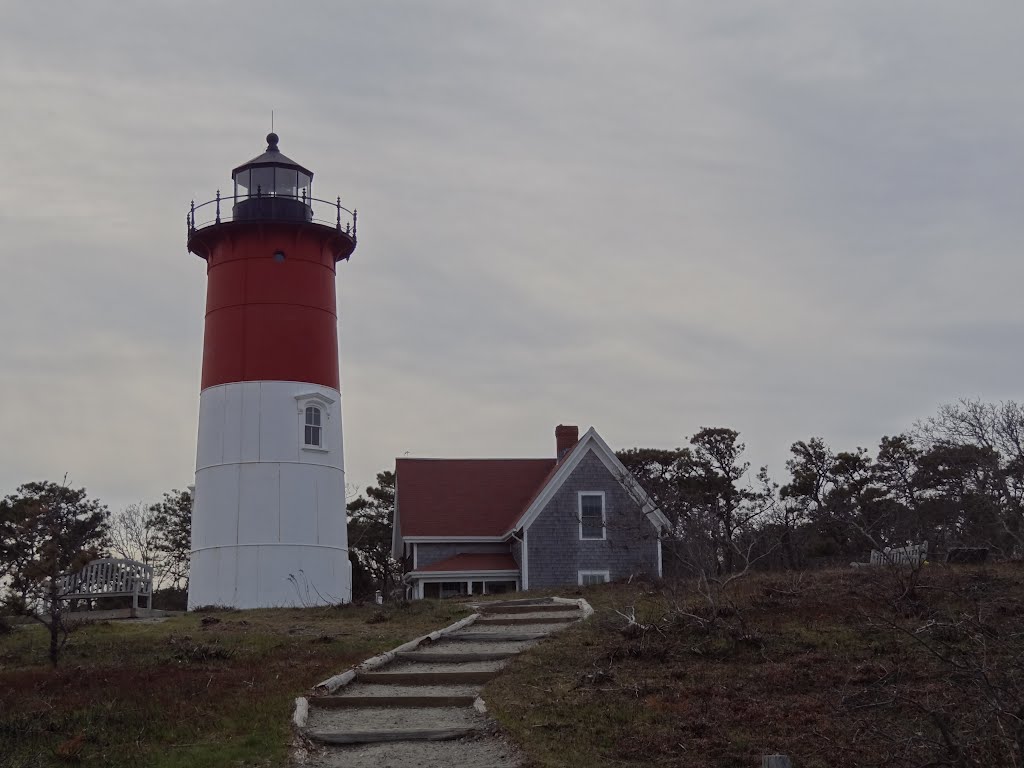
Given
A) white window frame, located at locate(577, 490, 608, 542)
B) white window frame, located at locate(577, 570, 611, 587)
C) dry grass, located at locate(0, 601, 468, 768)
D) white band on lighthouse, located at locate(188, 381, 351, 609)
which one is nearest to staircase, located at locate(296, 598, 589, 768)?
dry grass, located at locate(0, 601, 468, 768)

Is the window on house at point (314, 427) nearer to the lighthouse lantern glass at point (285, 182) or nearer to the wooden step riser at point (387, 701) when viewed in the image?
the lighthouse lantern glass at point (285, 182)

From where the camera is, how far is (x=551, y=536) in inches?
1207

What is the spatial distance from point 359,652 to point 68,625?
5970 millimetres

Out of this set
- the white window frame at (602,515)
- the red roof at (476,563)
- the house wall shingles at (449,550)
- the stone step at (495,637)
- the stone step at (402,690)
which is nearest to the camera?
the stone step at (402,690)

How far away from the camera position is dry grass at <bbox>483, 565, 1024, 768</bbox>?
9.60 m

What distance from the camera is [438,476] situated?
111ft

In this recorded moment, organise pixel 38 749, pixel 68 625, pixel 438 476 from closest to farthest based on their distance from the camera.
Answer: pixel 38 749
pixel 68 625
pixel 438 476

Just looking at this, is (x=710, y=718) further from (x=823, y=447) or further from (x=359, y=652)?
(x=823, y=447)

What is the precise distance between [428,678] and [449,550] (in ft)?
58.3

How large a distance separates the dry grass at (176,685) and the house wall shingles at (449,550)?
403 inches

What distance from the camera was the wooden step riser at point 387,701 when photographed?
12461mm

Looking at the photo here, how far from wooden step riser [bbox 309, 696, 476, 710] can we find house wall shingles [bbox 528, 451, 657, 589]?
17.8m

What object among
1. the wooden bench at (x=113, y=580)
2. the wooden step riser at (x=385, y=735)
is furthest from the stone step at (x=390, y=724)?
the wooden bench at (x=113, y=580)

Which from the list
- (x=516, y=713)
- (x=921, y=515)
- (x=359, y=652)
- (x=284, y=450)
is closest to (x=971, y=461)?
(x=921, y=515)
